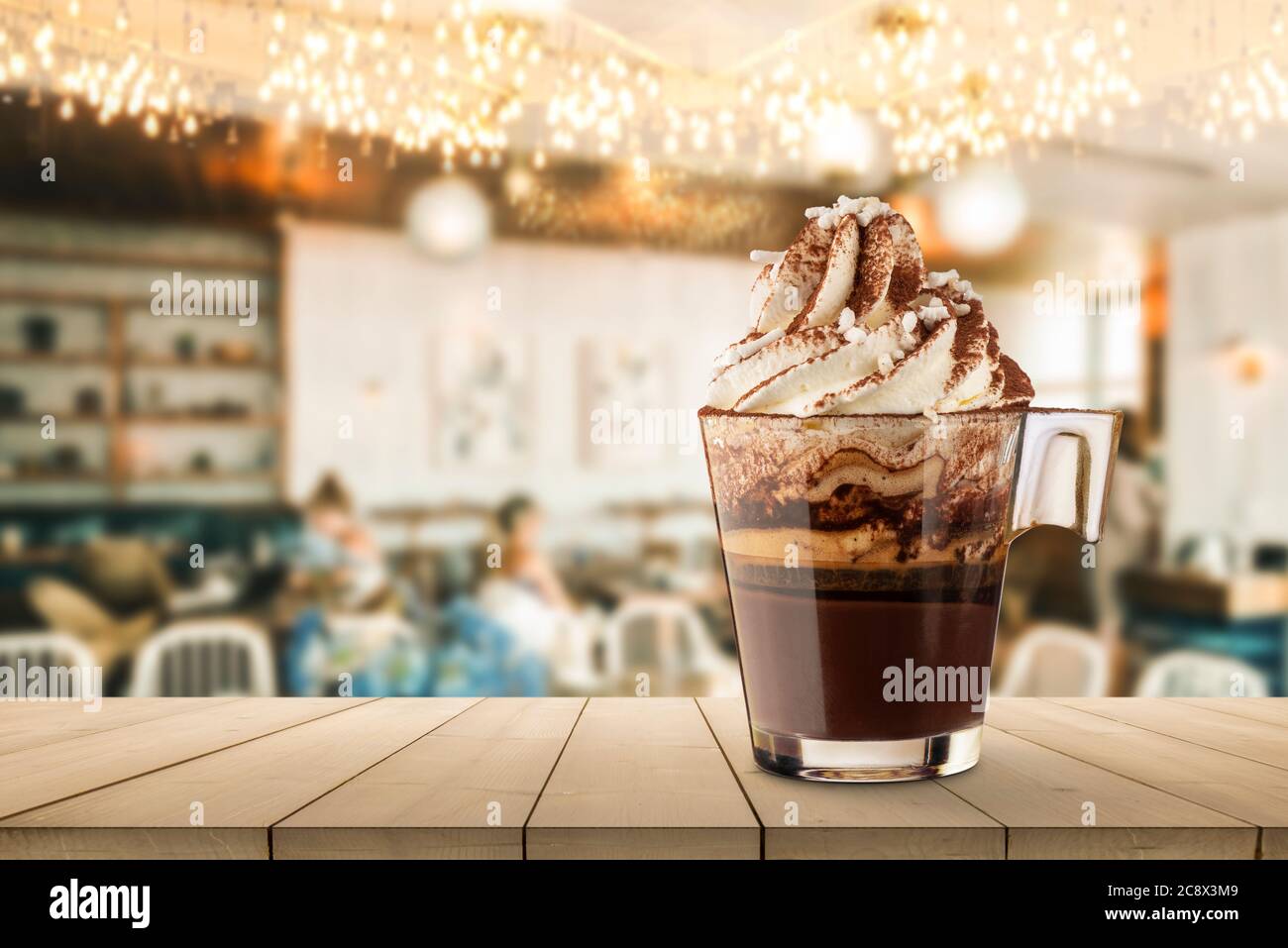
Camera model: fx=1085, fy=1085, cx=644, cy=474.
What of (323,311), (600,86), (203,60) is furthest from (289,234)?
(600,86)

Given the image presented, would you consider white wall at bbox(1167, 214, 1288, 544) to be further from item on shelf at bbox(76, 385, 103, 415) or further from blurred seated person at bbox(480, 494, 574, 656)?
item on shelf at bbox(76, 385, 103, 415)

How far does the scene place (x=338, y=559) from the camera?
18.9ft

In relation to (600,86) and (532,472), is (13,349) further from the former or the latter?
(600,86)

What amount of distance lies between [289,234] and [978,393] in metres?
6.08

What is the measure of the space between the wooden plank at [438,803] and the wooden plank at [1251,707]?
0.68 metres

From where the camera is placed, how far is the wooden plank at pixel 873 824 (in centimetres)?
68

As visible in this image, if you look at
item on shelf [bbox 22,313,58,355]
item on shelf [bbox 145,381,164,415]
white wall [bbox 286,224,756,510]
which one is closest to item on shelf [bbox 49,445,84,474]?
item on shelf [bbox 145,381,164,415]

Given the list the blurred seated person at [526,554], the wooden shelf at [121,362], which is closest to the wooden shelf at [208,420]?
the wooden shelf at [121,362]

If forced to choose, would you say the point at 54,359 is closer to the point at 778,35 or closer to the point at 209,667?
the point at 209,667

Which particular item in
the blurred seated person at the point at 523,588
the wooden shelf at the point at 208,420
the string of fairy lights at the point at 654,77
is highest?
the string of fairy lights at the point at 654,77

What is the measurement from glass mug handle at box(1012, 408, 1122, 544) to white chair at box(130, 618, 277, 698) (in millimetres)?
4177

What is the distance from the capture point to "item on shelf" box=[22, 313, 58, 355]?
593cm

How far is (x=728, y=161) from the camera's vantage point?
627cm

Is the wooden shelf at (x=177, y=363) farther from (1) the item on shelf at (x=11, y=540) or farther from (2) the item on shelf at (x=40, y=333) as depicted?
(1) the item on shelf at (x=11, y=540)
